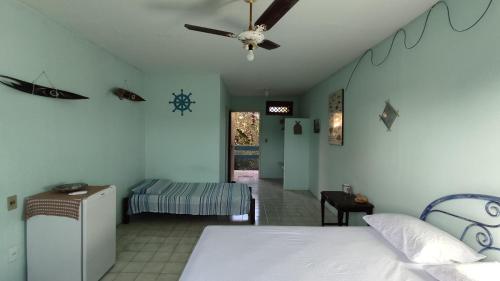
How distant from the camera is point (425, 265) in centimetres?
149

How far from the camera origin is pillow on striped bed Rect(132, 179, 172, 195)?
3670mm

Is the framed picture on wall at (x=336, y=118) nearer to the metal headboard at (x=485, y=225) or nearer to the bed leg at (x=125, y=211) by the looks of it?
the metal headboard at (x=485, y=225)

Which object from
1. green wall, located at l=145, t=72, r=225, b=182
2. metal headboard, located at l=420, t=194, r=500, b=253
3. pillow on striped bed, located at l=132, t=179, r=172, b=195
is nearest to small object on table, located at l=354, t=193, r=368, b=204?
metal headboard, located at l=420, t=194, r=500, b=253

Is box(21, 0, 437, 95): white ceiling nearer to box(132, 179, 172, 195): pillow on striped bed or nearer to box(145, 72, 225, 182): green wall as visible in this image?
box(145, 72, 225, 182): green wall

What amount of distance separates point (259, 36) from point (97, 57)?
97.6 inches

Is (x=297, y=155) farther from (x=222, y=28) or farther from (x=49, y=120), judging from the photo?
(x=49, y=120)

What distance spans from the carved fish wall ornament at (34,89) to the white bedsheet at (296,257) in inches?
76.2

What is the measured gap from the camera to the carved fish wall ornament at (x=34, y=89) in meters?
1.92

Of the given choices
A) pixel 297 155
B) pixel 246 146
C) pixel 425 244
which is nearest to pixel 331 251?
pixel 425 244

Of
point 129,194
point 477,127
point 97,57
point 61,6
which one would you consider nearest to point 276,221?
point 129,194

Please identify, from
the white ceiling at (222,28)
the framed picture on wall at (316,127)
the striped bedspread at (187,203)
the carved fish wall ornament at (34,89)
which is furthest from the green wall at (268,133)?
the carved fish wall ornament at (34,89)

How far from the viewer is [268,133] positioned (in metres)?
7.55

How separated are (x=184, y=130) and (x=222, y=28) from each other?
2.43m

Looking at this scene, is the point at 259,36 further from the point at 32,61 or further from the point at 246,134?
the point at 246,134
